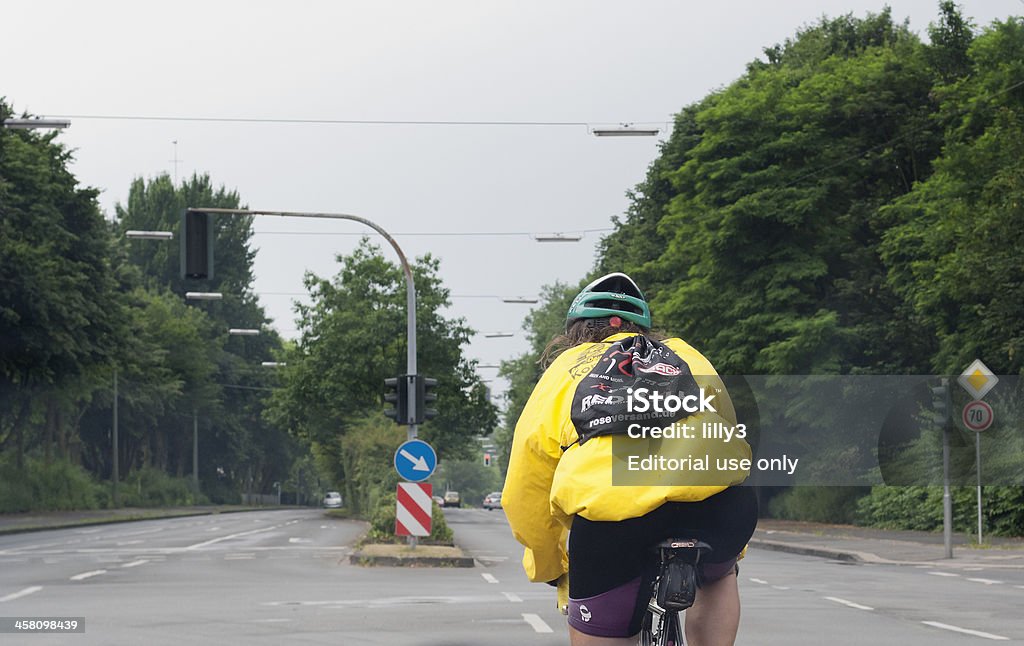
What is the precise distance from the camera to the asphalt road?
10.9 metres

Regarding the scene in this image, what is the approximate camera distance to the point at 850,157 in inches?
1554

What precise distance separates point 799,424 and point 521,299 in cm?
1081

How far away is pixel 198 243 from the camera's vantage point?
23.0 meters

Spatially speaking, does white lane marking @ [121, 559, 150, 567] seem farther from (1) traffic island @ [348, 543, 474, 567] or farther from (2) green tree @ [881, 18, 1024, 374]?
(2) green tree @ [881, 18, 1024, 374]

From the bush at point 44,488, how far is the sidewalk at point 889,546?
31075 millimetres

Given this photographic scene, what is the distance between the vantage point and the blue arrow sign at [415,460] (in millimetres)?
21812

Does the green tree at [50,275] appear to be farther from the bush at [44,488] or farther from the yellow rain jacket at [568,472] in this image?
the yellow rain jacket at [568,472]

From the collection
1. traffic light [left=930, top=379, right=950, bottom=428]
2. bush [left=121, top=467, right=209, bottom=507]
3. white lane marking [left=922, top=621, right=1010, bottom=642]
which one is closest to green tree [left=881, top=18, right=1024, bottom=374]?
traffic light [left=930, top=379, right=950, bottom=428]

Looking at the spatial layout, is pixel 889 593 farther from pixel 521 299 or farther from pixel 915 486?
pixel 521 299

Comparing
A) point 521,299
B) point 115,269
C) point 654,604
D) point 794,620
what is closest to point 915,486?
point 521,299

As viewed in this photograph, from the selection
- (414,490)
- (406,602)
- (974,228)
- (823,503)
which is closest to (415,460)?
(414,490)

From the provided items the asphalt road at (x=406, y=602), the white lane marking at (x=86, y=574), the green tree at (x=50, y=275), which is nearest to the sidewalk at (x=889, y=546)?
the asphalt road at (x=406, y=602)

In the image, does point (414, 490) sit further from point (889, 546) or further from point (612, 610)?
point (612, 610)

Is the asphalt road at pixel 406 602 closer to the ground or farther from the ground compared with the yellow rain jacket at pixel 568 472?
closer to the ground
